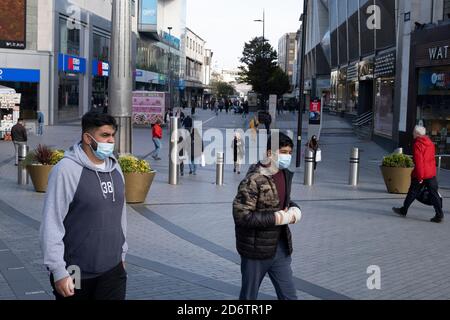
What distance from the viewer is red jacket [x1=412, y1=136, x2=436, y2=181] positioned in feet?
35.3

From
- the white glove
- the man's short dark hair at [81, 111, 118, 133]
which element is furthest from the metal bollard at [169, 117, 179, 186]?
the man's short dark hair at [81, 111, 118, 133]

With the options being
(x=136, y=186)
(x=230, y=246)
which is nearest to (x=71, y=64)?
(x=136, y=186)

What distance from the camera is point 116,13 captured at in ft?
41.6

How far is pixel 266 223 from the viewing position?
4.51 metres

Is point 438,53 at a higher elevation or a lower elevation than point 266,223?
higher

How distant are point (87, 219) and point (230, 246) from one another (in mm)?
5141

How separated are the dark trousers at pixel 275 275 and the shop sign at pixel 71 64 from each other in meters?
39.3

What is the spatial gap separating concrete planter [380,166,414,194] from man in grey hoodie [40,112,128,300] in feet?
37.6

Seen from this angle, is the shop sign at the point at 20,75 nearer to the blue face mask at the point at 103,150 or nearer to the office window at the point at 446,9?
the office window at the point at 446,9

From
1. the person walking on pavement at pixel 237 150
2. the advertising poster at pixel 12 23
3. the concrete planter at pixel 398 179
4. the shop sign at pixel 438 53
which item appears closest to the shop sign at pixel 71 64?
the advertising poster at pixel 12 23

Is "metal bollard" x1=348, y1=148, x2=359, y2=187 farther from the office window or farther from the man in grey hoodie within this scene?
the man in grey hoodie

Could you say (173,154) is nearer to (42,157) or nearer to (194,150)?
(194,150)
